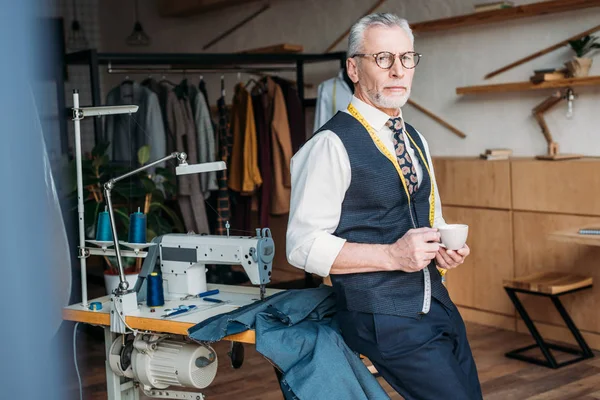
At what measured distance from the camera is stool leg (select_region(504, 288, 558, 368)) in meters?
4.22

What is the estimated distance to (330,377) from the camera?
207cm

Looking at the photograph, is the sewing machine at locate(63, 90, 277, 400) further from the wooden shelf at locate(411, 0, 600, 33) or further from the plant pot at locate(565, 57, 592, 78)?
the wooden shelf at locate(411, 0, 600, 33)

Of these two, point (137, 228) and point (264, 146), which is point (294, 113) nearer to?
point (264, 146)

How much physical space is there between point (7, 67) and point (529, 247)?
4491mm

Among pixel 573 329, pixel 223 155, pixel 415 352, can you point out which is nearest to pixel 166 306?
pixel 415 352

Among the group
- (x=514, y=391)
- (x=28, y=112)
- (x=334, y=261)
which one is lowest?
(x=514, y=391)

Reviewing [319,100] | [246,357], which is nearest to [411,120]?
[319,100]

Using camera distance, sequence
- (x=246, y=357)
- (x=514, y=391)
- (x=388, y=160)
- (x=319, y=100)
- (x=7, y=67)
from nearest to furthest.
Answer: (x=7, y=67) < (x=388, y=160) < (x=514, y=391) < (x=246, y=357) < (x=319, y=100)

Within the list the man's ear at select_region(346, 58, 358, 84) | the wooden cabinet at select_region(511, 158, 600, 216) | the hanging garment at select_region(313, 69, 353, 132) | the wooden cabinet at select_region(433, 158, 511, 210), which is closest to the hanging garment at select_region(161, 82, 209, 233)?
the hanging garment at select_region(313, 69, 353, 132)

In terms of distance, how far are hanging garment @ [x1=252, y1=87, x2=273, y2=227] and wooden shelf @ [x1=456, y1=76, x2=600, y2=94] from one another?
1.50 metres

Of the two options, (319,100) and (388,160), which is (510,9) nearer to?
(319,100)

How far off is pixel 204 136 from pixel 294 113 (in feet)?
2.48

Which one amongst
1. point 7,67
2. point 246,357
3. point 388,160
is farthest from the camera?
point 246,357

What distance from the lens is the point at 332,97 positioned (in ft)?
18.8
